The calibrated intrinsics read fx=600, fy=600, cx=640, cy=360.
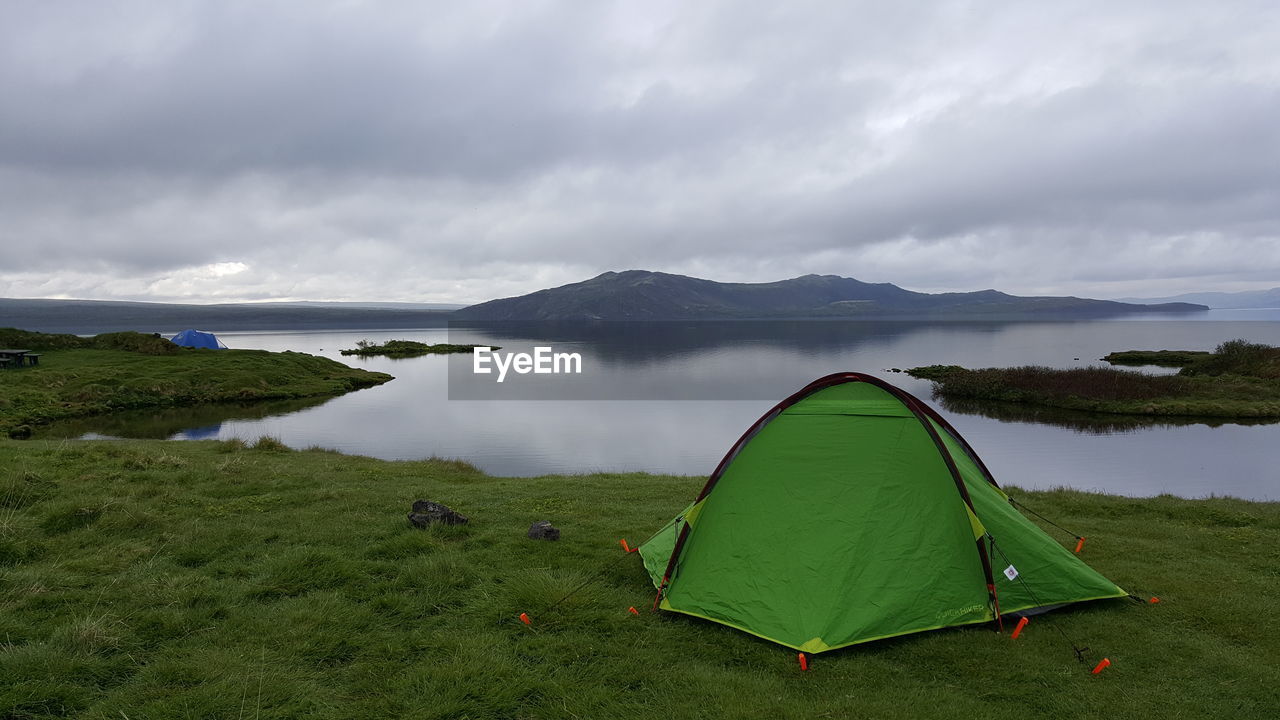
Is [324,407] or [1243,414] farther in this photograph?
[324,407]

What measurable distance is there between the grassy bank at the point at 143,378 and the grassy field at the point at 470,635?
1305 inches

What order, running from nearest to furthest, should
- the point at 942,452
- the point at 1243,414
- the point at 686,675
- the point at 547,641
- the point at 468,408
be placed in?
the point at 686,675 → the point at 547,641 → the point at 942,452 → the point at 1243,414 → the point at 468,408

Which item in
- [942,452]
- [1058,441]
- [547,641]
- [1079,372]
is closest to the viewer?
[547,641]

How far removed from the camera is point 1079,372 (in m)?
57.3

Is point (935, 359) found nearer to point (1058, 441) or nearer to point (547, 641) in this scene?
point (1058, 441)

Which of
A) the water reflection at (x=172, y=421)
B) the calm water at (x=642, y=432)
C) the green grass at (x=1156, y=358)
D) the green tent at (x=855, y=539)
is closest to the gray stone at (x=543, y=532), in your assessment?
the green tent at (x=855, y=539)

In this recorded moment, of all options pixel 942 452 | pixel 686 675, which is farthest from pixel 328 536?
pixel 942 452

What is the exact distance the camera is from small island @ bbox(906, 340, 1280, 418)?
43812mm

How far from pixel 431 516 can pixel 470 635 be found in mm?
4332

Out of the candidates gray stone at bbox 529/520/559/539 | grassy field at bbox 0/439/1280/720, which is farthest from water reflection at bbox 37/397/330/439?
gray stone at bbox 529/520/559/539

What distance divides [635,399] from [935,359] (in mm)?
59958

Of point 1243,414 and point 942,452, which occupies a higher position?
point 942,452

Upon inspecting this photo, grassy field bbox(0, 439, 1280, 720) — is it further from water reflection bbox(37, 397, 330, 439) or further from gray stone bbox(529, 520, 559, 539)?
water reflection bbox(37, 397, 330, 439)

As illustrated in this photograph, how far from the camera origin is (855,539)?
7.51m
